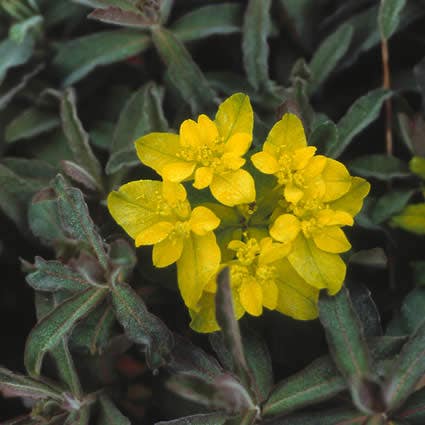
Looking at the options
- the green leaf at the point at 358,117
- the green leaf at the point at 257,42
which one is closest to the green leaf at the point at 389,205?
the green leaf at the point at 358,117

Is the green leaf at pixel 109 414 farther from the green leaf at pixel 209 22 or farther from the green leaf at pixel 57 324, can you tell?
the green leaf at pixel 209 22

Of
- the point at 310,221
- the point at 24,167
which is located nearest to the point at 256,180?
the point at 310,221

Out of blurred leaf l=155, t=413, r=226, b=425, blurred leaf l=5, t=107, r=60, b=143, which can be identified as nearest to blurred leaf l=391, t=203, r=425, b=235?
blurred leaf l=155, t=413, r=226, b=425

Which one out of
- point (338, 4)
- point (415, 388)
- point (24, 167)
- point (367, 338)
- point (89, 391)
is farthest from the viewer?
point (338, 4)

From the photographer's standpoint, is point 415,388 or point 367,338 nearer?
point 415,388

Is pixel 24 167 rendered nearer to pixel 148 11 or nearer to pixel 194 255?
pixel 148 11

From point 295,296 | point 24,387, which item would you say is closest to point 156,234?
point 295,296

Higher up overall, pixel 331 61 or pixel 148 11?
pixel 148 11

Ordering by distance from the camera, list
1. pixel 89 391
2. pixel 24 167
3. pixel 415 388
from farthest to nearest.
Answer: pixel 24 167
pixel 89 391
pixel 415 388
